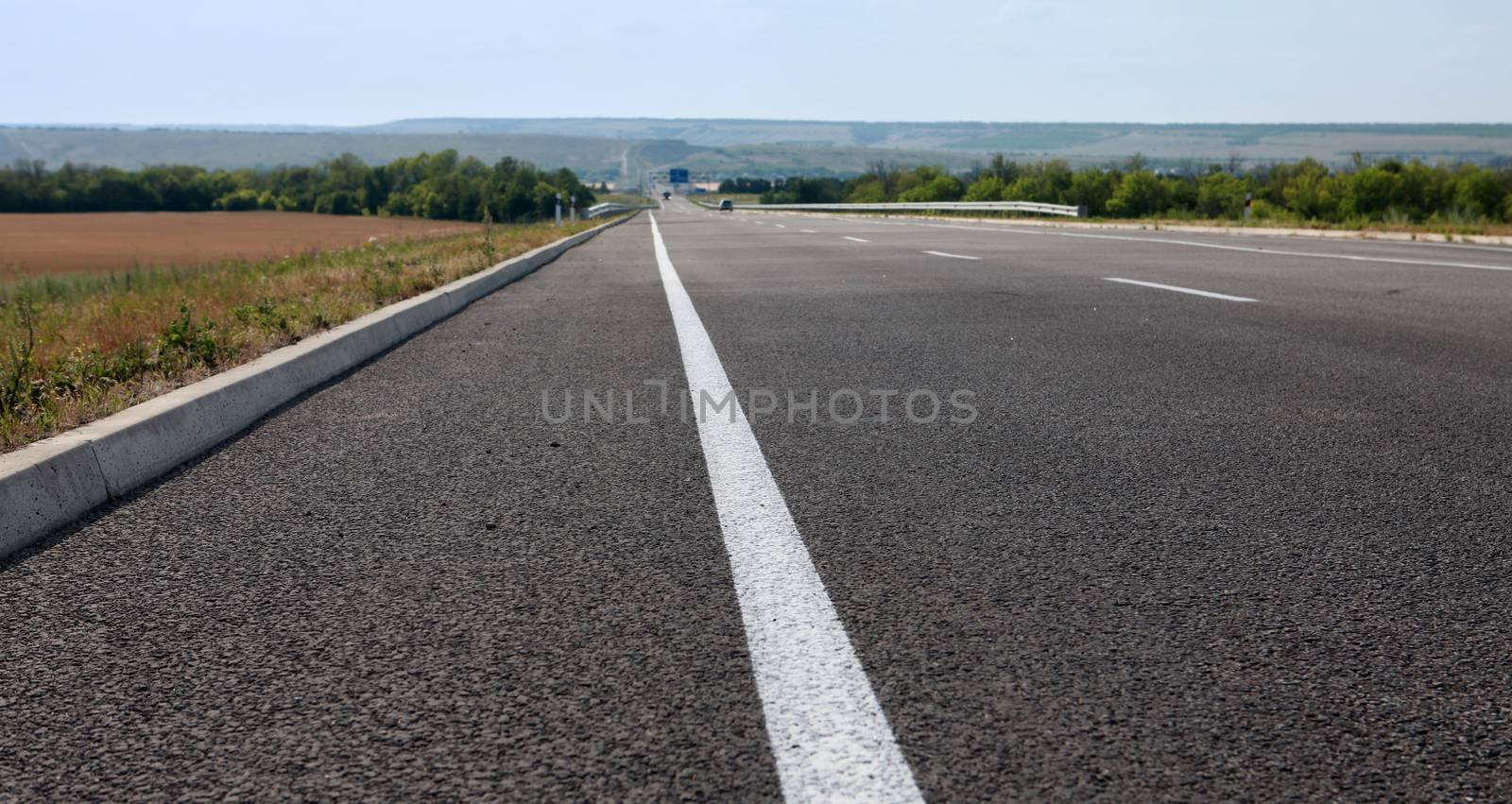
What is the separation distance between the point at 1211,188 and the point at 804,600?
376 feet

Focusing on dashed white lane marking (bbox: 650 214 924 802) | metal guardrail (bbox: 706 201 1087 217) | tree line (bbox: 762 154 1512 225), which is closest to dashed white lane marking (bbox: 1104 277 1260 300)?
dashed white lane marking (bbox: 650 214 924 802)

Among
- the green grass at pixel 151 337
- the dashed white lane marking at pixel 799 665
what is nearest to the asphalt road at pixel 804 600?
the dashed white lane marking at pixel 799 665

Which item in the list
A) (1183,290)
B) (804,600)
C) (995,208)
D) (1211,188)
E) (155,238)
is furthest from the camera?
(1211,188)

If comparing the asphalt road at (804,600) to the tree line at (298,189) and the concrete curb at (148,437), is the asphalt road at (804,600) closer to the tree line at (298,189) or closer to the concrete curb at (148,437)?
the concrete curb at (148,437)

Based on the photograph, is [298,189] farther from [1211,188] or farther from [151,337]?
[151,337]

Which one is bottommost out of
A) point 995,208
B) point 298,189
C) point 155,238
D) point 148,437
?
point 155,238

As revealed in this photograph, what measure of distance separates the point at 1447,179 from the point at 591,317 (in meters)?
73.4

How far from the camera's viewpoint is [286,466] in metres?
4.36

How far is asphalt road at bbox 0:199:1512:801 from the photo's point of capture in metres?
2.03

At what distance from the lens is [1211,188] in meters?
108

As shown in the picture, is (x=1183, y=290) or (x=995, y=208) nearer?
(x=1183, y=290)

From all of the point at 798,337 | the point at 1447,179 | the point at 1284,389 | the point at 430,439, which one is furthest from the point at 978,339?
the point at 1447,179

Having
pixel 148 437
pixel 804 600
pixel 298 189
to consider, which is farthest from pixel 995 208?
pixel 298 189

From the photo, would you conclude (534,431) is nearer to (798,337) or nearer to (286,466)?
(286,466)
